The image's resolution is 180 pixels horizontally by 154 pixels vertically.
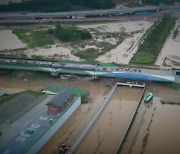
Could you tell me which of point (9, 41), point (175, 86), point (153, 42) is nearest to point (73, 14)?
point (9, 41)

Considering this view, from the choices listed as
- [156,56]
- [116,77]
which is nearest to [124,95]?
[116,77]

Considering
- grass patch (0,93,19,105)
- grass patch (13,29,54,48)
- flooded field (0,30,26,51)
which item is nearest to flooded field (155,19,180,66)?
grass patch (13,29,54,48)

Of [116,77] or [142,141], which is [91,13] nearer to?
[116,77]

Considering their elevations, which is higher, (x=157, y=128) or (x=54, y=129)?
(x=54, y=129)

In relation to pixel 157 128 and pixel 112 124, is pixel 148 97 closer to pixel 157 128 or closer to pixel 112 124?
pixel 157 128

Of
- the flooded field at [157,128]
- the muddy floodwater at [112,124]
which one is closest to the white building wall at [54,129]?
the muddy floodwater at [112,124]

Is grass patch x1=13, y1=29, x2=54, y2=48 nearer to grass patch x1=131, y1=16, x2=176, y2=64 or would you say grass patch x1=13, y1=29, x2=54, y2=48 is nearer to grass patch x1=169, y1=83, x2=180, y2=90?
grass patch x1=131, y1=16, x2=176, y2=64

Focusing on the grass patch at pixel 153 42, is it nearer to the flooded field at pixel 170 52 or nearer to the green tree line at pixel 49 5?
the flooded field at pixel 170 52
